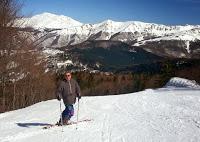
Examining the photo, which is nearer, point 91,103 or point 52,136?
point 52,136

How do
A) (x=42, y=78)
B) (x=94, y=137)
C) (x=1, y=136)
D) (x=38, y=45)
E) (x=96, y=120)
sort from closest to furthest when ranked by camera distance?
(x=94, y=137) < (x=1, y=136) < (x=96, y=120) < (x=38, y=45) < (x=42, y=78)

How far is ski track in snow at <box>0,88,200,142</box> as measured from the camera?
15.1m

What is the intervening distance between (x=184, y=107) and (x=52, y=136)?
974cm

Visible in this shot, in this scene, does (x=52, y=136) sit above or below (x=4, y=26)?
below

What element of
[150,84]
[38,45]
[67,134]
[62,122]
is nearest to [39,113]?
[62,122]

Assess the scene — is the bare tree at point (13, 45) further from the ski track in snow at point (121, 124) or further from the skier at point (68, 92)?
the skier at point (68, 92)

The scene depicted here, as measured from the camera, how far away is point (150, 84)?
11788 centimetres

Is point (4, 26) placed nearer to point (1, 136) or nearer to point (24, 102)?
point (1, 136)

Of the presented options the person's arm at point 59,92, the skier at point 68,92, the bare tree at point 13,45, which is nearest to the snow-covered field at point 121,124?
the skier at point 68,92

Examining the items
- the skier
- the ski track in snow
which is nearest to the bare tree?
the ski track in snow

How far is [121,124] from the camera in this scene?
1792 cm

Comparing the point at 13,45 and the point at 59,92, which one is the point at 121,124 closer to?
the point at 59,92

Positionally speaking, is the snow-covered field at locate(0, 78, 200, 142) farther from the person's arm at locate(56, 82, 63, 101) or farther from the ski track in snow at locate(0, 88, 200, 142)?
the person's arm at locate(56, 82, 63, 101)

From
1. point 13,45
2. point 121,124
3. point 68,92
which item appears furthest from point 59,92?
point 13,45
